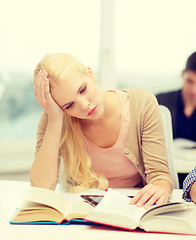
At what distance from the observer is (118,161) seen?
1383 mm

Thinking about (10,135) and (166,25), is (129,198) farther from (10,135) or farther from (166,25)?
(166,25)

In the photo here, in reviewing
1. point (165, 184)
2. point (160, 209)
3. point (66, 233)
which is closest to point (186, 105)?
point (165, 184)

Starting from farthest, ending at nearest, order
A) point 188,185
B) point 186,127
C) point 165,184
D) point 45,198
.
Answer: point 186,127 → point 165,184 → point 188,185 → point 45,198

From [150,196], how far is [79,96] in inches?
17.4

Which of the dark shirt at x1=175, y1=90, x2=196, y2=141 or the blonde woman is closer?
the blonde woman

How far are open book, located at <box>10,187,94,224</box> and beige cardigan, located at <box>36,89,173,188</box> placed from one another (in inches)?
A: 16.5

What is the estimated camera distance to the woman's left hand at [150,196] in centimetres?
97

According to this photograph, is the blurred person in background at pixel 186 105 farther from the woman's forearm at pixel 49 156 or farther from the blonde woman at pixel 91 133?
the woman's forearm at pixel 49 156

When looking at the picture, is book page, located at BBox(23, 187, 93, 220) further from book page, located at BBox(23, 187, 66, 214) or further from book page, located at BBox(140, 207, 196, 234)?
book page, located at BBox(140, 207, 196, 234)

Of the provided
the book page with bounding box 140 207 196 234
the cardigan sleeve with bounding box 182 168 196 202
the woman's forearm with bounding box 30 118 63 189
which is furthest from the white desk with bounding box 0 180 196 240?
the woman's forearm with bounding box 30 118 63 189

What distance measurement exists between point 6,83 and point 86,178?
4.85 ft

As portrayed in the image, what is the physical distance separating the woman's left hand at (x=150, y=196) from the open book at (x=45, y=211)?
146 mm

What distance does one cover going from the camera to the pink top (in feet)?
4.48

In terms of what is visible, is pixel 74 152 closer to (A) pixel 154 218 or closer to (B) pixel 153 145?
(B) pixel 153 145
